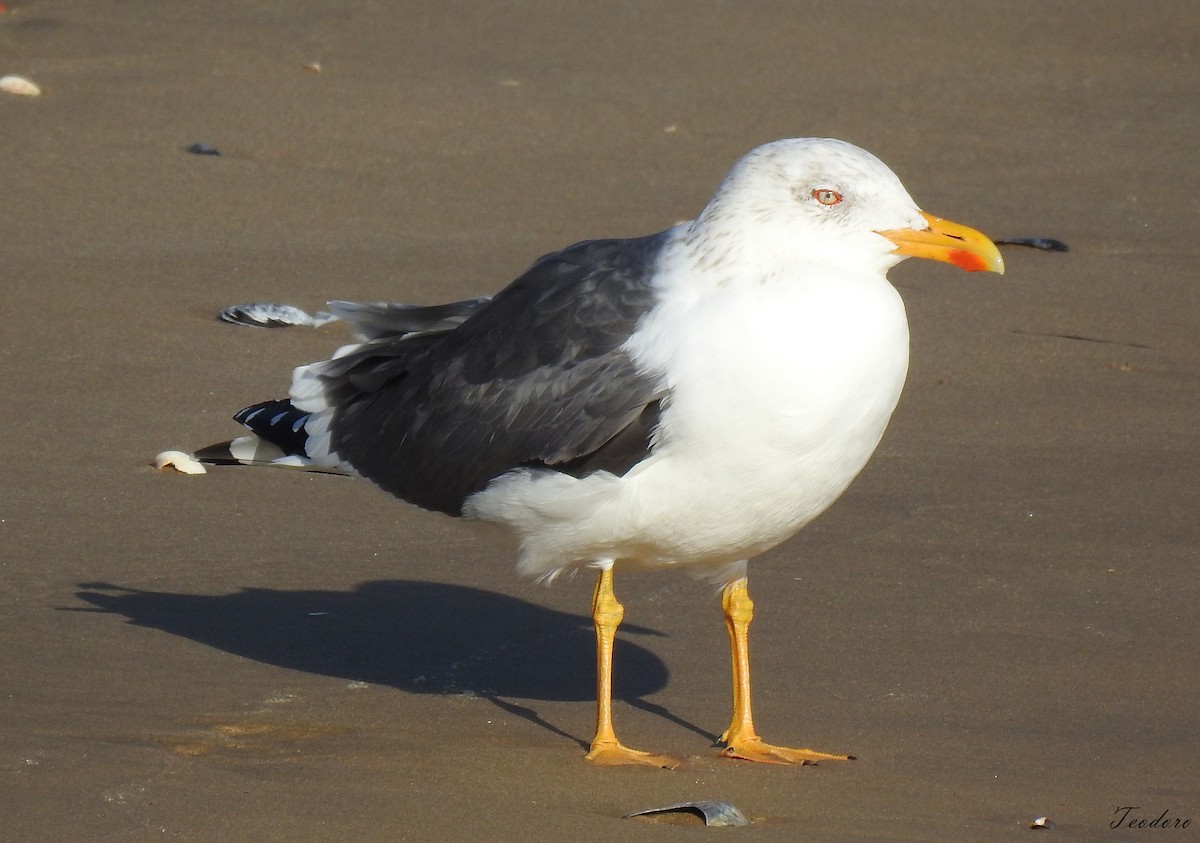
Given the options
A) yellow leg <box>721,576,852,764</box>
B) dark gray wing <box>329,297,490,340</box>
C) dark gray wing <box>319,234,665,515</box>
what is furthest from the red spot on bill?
dark gray wing <box>329,297,490,340</box>

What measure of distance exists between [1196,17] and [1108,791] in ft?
29.6

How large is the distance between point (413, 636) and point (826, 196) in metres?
1.96

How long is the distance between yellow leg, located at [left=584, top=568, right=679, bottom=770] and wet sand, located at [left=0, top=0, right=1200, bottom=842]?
91 mm

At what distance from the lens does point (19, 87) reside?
32.8ft

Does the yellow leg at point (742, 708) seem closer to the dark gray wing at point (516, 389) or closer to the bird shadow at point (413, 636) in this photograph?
the bird shadow at point (413, 636)

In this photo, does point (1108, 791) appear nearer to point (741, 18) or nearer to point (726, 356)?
point (726, 356)

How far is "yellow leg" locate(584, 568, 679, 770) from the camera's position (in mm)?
4566

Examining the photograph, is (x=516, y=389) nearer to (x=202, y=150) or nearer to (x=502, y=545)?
(x=502, y=545)

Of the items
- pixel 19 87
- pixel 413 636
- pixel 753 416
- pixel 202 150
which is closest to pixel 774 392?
pixel 753 416

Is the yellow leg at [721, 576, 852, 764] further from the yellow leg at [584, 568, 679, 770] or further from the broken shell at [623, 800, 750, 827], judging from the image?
the broken shell at [623, 800, 750, 827]

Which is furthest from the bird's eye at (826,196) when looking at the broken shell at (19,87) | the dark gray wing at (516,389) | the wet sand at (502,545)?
the broken shell at (19,87)

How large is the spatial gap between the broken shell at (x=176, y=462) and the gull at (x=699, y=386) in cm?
150

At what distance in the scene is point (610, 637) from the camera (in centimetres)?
482

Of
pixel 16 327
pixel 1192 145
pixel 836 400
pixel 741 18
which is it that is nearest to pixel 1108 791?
pixel 836 400
